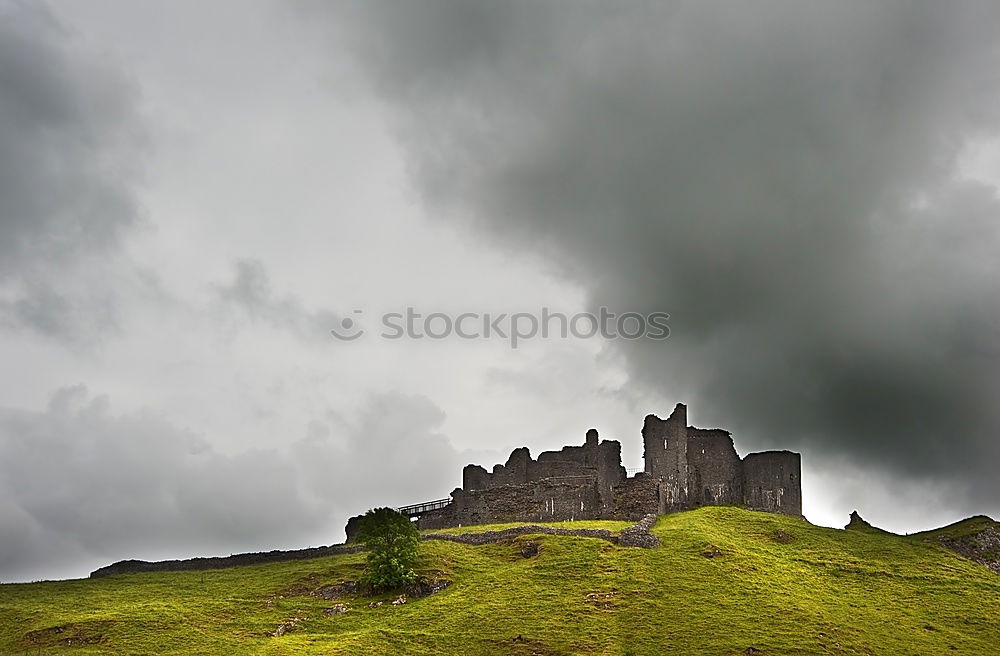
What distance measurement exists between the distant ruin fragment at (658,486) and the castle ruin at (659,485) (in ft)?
0.38

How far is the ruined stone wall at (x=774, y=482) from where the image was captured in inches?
4523

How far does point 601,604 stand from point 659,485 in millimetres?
38977

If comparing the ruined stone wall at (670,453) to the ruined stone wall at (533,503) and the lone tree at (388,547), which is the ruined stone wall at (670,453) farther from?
the lone tree at (388,547)

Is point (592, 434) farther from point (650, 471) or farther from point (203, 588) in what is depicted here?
point (203, 588)

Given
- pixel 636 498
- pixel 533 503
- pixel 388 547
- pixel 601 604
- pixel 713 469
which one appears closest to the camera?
pixel 601 604

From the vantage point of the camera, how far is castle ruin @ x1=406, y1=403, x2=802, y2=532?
11000 cm

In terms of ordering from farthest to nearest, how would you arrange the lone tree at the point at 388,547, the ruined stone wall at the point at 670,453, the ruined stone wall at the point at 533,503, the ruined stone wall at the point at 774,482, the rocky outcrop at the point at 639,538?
the ruined stone wall at the point at 774,482 < the ruined stone wall at the point at 670,453 < the ruined stone wall at the point at 533,503 < the rocky outcrop at the point at 639,538 < the lone tree at the point at 388,547

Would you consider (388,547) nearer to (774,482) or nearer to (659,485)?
(659,485)

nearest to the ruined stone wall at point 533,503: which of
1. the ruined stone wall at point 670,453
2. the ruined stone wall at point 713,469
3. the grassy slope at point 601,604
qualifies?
the ruined stone wall at point 670,453

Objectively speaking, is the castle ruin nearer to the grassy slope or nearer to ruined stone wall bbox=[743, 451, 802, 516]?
ruined stone wall bbox=[743, 451, 802, 516]

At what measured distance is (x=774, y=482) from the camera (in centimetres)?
11538

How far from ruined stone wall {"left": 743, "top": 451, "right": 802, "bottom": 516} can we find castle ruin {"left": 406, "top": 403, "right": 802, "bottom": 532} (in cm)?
12

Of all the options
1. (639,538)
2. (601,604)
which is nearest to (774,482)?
(639,538)

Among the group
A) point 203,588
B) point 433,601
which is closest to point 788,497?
point 433,601
